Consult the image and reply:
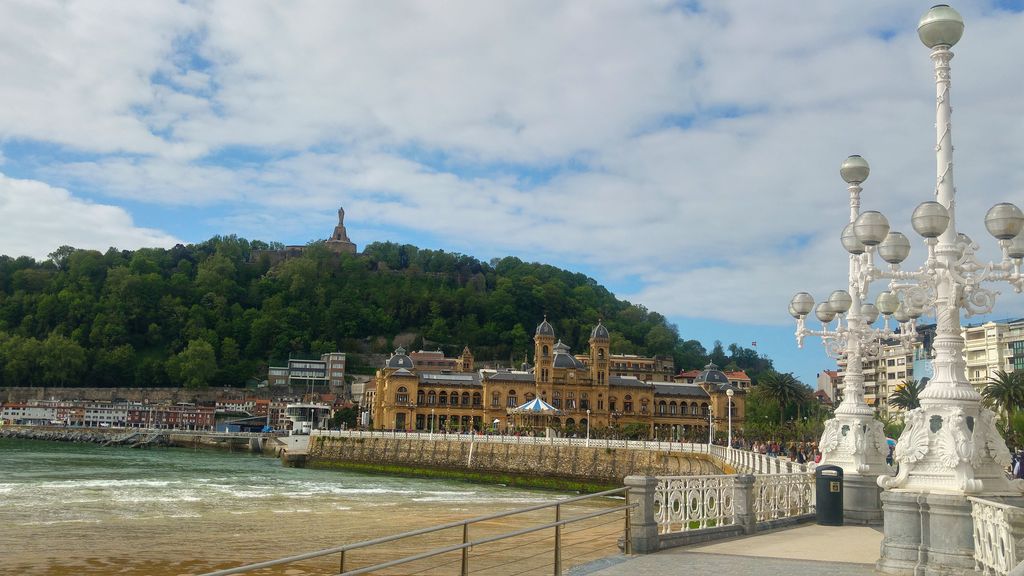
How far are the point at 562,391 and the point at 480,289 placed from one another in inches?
2902

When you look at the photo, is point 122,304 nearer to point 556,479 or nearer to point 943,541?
point 556,479

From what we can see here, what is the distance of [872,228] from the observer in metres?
9.95

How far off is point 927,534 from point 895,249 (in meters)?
3.30

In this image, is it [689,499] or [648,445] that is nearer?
[689,499]

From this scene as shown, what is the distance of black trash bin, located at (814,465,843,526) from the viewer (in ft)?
46.6

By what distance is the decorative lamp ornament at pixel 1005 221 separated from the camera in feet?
30.8

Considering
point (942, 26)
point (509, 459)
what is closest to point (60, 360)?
point (509, 459)

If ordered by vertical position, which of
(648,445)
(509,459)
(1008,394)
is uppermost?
(1008,394)

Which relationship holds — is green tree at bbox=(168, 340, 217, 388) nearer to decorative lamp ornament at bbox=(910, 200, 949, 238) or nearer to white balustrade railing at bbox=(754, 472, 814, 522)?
white balustrade railing at bbox=(754, 472, 814, 522)

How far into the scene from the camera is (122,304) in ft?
440

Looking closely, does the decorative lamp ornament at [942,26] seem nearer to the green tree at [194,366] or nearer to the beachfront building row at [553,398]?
the beachfront building row at [553,398]

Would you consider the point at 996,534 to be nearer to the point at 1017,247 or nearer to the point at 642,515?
the point at 1017,247

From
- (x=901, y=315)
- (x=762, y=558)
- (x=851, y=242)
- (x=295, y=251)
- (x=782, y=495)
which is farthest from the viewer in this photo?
(x=295, y=251)

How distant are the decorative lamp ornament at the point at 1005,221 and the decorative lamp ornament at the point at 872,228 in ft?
3.56
